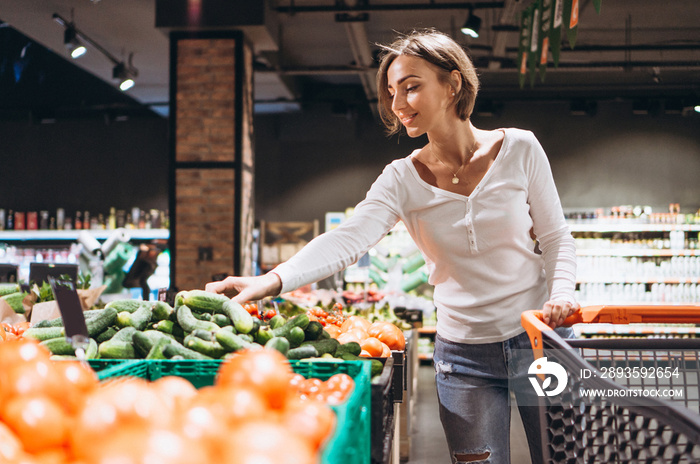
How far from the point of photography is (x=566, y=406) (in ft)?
3.36

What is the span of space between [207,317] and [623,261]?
7.19m

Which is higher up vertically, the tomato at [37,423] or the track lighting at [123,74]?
the track lighting at [123,74]

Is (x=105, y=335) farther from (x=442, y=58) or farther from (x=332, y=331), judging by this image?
(x=442, y=58)

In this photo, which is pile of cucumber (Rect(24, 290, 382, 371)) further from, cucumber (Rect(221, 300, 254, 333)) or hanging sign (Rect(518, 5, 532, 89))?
hanging sign (Rect(518, 5, 532, 89))

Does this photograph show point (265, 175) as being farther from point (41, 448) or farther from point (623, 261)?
point (41, 448)

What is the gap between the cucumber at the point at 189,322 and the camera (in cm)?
140

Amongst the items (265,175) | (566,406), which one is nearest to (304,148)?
(265,175)

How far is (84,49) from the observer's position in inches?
225

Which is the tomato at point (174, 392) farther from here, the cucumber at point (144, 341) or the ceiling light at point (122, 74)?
the ceiling light at point (122, 74)

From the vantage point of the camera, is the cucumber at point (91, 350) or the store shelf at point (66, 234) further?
the store shelf at point (66, 234)

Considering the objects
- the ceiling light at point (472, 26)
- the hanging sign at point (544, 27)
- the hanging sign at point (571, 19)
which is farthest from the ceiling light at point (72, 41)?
the hanging sign at point (571, 19)

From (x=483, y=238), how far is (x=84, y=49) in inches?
212

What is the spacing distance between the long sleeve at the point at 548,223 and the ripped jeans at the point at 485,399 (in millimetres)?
178

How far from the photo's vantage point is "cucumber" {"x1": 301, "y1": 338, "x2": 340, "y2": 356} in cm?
145
